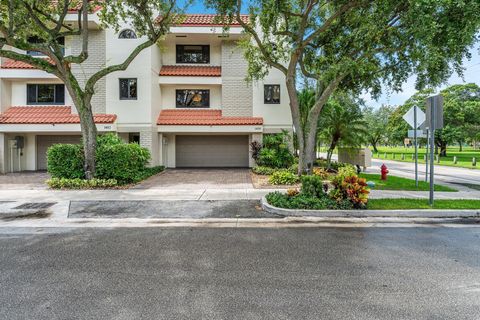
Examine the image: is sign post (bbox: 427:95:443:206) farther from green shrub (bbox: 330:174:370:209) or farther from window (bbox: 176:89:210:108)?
window (bbox: 176:89:210:108)

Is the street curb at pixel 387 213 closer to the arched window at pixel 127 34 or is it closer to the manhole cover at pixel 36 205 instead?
the manhole cover at pixel 36 205

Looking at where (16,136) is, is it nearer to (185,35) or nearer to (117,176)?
(117,176)

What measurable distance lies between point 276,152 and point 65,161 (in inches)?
435

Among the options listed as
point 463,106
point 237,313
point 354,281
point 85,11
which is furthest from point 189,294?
point 463,106

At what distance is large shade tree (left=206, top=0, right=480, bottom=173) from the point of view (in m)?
9.41

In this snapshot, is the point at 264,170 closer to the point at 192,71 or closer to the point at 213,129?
the point at 213,129

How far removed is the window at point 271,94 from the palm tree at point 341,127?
122 inches

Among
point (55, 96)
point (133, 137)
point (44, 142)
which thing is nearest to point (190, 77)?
point (133, 137)

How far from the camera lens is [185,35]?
1864 centimetres

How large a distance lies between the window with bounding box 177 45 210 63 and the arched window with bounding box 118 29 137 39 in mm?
3361

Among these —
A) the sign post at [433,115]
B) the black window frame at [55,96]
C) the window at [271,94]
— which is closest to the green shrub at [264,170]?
the window at [271,94]

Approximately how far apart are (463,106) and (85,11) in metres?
45.5

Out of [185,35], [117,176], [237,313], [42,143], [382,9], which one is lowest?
[237,313]

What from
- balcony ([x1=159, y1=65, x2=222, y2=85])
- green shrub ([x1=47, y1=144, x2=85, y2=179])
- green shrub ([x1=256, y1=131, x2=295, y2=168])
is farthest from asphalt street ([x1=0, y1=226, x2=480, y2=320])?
balcony ([x1=159, y1=65, x2=222, y2=85])
